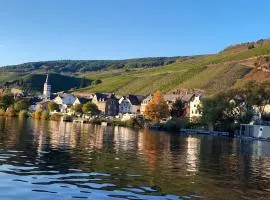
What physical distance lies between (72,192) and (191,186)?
8580 mm

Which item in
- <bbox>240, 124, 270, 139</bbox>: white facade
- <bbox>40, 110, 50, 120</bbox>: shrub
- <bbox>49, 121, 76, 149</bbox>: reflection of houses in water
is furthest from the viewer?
<bbox>40, 110, 50, 120</bbox>: shrub

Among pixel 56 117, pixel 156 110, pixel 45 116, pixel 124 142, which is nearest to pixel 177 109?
pixel 156 110

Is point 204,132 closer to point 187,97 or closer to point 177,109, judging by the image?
point 177,109

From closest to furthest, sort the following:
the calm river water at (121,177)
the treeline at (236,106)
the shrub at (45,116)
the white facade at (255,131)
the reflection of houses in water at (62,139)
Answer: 1. the calm river water at (121,177)
2. the reflection of houses in water at (62,139)
3. the white facade at (255,131)
4. the treeline at (236,106)
5. the shrub at (45,116)

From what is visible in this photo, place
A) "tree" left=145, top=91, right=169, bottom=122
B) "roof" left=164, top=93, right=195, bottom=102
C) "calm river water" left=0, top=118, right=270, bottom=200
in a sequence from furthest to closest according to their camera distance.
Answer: "roof" left=164, top=93, right=195, bottom=102 → "tree" left=145, top=91, right=169, bottom=122 → "calm river water" left=0, top=118, right=270, bottom=200

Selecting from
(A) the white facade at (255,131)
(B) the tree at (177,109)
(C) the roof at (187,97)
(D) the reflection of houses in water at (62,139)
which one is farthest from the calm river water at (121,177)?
(C) the roof at (187,97)

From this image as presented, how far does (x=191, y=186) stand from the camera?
32.4m

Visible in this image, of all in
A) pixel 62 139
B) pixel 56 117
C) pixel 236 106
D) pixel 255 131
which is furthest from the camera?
pixel 56 117

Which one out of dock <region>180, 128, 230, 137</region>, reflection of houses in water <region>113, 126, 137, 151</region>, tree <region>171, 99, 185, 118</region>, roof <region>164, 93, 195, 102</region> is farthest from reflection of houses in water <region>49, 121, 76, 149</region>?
roof <region>164, 93, 195, 102</region>

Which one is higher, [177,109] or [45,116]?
[177,109]

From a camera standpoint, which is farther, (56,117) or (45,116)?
(56,117)

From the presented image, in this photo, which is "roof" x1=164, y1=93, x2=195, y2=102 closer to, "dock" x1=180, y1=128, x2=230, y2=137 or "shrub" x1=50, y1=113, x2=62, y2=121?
"shrub" x1=50, y1=113, x2=62, y2=121

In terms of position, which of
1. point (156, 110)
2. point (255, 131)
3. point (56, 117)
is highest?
point (156, 110)

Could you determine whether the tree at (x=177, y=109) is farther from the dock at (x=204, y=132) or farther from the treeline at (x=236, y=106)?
the treeline at (x=236, y=106)
